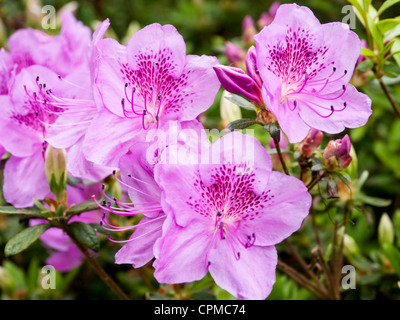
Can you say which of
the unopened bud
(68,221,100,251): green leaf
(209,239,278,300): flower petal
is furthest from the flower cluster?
the unopened bud

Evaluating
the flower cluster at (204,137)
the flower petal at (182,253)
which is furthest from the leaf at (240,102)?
the flower petal at (182,253)

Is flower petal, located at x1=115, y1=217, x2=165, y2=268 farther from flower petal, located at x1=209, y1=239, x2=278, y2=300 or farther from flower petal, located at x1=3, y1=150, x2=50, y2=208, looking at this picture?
flower petal, located at x1=3, y1=150, x2=50, y2=208

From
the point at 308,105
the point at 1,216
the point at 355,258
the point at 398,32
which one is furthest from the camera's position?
the point at 1,216

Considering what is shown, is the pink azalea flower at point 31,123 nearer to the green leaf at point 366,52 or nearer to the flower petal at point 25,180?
the flower petal at point 25,180

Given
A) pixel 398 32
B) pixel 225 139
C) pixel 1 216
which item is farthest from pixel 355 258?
pixel 1 216

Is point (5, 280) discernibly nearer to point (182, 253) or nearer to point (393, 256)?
point (182, 253)

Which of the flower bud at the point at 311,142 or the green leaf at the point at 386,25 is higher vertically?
the green leaf at the point at 386,25

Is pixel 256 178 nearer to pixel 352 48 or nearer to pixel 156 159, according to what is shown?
pixel 156 159

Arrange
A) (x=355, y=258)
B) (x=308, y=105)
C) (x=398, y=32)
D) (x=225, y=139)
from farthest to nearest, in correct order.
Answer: (x=355, y=258), (x=398, y=32), (x=308, y=105), (x=225, y=139)
